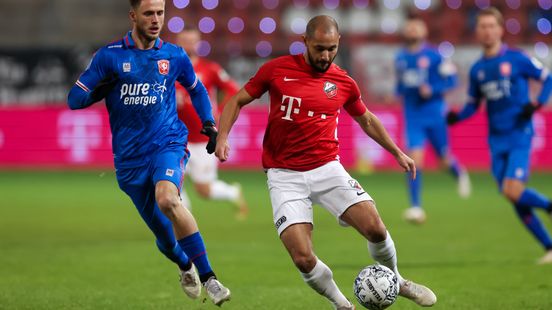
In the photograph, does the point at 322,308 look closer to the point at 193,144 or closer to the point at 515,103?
the point at 515,103

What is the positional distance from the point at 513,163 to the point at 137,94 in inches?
176

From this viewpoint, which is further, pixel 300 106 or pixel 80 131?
pixel 80 131

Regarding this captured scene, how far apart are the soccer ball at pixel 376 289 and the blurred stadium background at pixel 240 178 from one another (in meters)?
1.16

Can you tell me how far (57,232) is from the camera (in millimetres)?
12609

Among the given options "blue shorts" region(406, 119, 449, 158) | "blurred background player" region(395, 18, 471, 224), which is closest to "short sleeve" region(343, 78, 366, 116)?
"blurred background player" region(395, 18, 471, 224)

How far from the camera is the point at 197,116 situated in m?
11.7

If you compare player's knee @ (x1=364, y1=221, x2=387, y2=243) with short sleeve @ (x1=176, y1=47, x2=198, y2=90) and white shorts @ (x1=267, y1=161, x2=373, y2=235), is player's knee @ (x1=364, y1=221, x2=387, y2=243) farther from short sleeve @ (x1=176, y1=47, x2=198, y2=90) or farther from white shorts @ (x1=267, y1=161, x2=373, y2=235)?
short sleeve @ (x1=176, y1=47, x2=198, y2=90)

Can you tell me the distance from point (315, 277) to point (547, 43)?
19.4m

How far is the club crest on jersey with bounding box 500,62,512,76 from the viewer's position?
33.1 feet

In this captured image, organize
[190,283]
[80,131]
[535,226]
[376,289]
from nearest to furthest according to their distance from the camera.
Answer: [376,289], [190,283], [535,226], [80,131]

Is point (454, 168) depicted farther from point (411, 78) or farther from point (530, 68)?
point (530, 68)

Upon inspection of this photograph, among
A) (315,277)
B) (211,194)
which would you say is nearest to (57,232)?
(211,194)

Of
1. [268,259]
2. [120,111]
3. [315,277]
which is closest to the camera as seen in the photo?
[315,277]

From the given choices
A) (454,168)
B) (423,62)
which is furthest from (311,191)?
(454,168)
